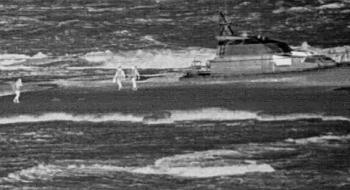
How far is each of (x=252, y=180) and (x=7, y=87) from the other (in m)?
41.9

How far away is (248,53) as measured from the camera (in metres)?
52.6

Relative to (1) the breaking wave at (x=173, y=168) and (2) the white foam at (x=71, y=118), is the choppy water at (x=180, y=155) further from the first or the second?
(2) the white foam at (x=71, y=118)

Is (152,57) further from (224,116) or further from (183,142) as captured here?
(183,142)

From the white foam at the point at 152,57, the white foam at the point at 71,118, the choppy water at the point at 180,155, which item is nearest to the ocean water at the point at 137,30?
the white foam at the point at 152,57

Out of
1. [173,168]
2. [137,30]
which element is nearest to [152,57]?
[137,30]

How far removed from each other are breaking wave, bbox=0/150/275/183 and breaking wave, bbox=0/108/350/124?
759 centimetres

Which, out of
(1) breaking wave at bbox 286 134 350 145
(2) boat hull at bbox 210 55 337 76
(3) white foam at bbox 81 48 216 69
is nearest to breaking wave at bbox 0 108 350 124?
(1) breaking wave at bbox 286 134 350 145

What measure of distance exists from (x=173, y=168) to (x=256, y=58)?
29.1 m

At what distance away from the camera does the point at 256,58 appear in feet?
171

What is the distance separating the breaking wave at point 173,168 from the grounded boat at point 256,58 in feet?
87.0

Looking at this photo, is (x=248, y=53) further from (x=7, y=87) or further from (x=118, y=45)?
(x=118, y=45)

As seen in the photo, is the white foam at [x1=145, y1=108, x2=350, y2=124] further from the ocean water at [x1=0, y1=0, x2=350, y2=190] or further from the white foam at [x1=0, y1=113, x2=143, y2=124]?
the white foam at [x1=0, y1=113, x2=143, y2=124]

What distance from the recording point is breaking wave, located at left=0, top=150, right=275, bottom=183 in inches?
918

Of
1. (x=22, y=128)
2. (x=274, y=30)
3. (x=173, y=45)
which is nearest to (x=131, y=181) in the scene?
(x=22, y=128)
